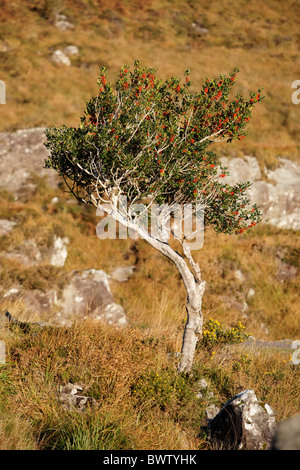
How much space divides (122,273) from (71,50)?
116 ft

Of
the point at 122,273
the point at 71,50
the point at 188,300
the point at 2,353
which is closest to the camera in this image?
the point at 2,353

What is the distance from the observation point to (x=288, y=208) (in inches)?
1120

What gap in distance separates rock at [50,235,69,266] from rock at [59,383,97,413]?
13976 mm

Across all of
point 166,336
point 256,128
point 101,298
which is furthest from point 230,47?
point 166,336

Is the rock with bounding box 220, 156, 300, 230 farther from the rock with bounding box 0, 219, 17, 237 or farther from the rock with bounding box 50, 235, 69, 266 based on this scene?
the rock with bounding box 0, 219, 17, 237

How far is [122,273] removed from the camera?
21.9 metres

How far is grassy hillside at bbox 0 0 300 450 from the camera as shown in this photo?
279 inches

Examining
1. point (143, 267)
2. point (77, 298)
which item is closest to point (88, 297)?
point (77, 298)

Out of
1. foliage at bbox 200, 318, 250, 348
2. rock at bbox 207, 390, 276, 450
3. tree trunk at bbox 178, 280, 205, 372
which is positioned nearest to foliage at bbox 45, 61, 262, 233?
tree trunk at bbox 178, 280, 205, 372

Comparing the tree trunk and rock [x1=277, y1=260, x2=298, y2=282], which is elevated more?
the tree trunk

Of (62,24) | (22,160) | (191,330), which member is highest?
(62,24)

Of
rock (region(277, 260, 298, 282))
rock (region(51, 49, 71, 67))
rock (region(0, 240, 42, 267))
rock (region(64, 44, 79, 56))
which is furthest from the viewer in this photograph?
rock (region(64, 44, 79, 56))

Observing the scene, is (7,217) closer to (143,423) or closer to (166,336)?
(166,336)

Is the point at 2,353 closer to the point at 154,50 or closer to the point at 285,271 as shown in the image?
the point at 285,271
